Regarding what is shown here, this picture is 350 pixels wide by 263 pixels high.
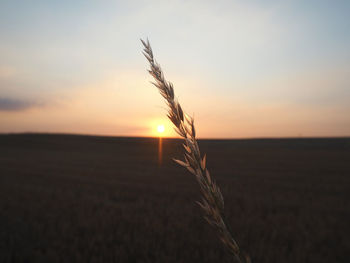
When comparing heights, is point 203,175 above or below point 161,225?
above

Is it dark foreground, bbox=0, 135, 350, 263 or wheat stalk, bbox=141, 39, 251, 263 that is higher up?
wheat stalk, bbox=141, 39, 251, 263

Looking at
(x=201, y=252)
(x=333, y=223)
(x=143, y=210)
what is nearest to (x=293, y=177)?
(x=333, y=223)

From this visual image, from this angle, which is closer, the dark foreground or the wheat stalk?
the wheat stalk

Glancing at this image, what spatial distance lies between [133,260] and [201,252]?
1.27 m

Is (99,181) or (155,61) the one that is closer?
(155,61)

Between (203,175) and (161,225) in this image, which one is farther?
(161,225)

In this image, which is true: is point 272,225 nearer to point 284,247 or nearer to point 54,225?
point 284,247

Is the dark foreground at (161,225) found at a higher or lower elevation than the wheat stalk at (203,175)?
lower

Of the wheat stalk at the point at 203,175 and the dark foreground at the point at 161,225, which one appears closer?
the wheat stalk at the point at 203,175

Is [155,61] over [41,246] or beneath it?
over

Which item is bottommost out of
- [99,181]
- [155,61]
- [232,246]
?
[99,181]

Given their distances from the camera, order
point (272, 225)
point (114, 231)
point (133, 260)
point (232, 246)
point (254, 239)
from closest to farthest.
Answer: point (232, 246) → point (133, 260) → point (254, 239) → point (114, 231) → point (272, 225)

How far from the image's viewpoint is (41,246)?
4.85 m

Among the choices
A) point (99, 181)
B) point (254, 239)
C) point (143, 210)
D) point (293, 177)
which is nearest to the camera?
point (254, 239)
